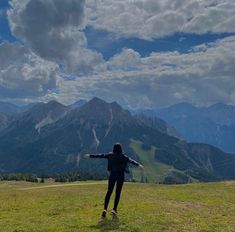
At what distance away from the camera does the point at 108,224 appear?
Answer: 28078mm

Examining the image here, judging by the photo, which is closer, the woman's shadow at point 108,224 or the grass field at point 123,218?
the woman's shadow at point 108,224

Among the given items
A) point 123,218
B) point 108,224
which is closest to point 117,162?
point 108,224

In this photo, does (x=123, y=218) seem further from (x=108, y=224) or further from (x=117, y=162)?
(x=117, y=162)

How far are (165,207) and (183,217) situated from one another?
18.9 ft

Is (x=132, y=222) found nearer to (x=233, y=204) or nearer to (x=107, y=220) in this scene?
(x=107, y=220)

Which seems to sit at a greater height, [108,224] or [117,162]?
[117,162]

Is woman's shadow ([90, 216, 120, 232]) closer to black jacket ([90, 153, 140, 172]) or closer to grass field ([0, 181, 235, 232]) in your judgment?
grass field ([0, 181, 235, 232])

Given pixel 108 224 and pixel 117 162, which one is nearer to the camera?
pixel 108 224

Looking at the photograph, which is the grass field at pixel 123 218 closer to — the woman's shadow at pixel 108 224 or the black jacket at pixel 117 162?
the woman's shadow at pixel 108 224

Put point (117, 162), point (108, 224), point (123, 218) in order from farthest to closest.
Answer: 1. point (123, 218)
2. point (117, 162)
3. point (108, 224)

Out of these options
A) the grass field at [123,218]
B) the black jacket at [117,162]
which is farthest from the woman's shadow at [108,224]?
the black jacket at [117,162]

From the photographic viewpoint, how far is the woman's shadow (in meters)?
26.8

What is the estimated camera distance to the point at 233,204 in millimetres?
43219

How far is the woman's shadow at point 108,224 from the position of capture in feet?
88.0
